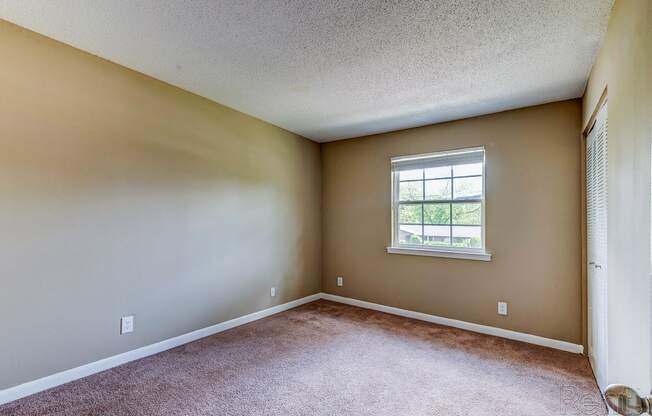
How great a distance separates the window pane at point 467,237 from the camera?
3533mm

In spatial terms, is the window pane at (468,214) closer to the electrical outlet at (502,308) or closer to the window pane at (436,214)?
the window pane at (436,214)

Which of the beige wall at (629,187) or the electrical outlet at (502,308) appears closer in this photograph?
the beige wall at (629,187)

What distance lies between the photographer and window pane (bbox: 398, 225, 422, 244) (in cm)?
396

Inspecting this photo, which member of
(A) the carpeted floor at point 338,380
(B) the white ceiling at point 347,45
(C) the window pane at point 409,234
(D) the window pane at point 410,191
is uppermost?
(B) the white ceiling at point 347,45

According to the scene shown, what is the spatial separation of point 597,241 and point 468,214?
1.30m

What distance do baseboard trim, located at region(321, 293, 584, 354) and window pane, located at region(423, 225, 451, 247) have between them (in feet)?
2.78

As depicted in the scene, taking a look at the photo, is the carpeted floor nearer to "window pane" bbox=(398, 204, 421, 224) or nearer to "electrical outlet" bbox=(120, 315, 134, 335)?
"electrical outlet" bbox=(120, 315, 134, 335)

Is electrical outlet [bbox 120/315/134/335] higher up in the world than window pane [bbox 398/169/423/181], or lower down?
lower down

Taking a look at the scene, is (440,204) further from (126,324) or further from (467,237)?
(126,324)

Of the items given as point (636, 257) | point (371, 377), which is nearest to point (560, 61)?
point (636, 257)

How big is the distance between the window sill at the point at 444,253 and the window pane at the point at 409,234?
0.11m

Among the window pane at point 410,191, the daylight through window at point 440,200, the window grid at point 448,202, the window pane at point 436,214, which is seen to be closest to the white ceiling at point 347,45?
the daylight through window at point 440,200

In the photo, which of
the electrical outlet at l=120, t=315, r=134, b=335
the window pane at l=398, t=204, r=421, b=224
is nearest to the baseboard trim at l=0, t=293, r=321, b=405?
the electrical outlet at l=120, t=315, r=134, b=335

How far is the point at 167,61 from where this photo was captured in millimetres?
2473
